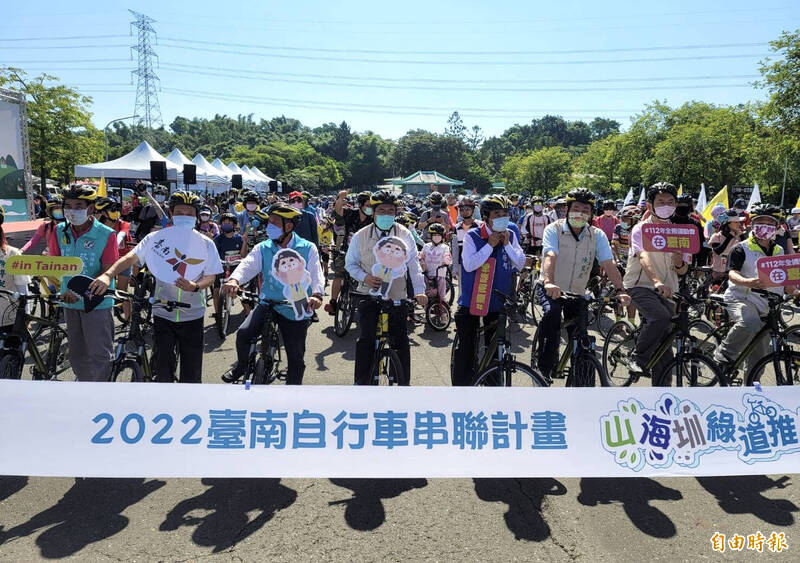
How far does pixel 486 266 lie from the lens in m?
4.98

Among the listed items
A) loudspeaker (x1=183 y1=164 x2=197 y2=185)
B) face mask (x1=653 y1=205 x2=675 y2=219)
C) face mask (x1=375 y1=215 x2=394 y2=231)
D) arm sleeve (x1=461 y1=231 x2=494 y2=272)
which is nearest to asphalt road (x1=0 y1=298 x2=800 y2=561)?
arm sleeve (x1=461 y1=231 x2=494 y2=272)

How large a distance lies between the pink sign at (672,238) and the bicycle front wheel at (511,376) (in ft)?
6.10

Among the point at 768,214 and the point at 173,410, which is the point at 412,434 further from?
the point at 768,214

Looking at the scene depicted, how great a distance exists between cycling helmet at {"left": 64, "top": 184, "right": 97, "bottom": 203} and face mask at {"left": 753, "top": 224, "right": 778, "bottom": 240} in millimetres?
6145

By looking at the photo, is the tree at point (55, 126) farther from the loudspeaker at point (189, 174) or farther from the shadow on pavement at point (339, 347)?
the shadow on pavement at point (339, 347)

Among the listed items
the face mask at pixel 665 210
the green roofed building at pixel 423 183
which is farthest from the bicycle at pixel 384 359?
the green roofed building at pixel 423 183

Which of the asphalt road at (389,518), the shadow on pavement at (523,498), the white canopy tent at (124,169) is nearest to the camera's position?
the asphalt road at (389,518)

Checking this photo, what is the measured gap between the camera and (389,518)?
3.66 meters

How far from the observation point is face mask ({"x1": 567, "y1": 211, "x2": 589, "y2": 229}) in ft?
16.6

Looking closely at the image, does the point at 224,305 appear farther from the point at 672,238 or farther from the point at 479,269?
the point at 672,238

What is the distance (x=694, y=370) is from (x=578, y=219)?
159 centimetres

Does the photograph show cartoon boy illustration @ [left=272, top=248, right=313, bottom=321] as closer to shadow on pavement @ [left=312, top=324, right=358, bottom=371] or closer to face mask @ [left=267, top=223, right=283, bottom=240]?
face mask @ [left=267, top=223, right=283, bottom=240]

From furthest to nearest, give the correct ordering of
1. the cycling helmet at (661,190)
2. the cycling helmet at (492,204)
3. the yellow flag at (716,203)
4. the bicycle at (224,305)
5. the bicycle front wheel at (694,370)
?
the yellow flag at (716,203)
the bicycle at (224,305)
the cycling helmet at (661,190)
the cycling helmet at (492,204)
the bicycle front wheel at (694,370)

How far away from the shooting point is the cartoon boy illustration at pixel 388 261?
4832mm
